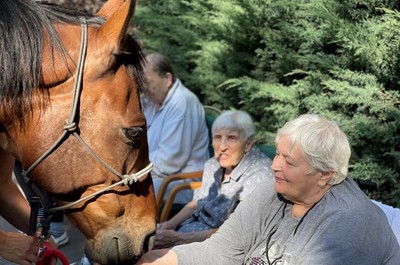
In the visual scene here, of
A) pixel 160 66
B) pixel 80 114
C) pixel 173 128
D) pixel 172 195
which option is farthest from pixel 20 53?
pixel 160 66

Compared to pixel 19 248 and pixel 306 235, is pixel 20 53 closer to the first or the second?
pixel 19 248

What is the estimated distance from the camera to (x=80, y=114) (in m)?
2.42

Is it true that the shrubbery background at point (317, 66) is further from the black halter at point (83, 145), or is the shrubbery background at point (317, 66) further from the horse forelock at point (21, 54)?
the horse forelock at point (21, 54)

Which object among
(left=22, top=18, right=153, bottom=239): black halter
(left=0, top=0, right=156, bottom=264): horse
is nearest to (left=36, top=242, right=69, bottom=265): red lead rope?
(left=22, top=18, right=153, bottom=239): black halter

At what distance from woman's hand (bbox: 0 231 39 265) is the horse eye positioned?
0.62m

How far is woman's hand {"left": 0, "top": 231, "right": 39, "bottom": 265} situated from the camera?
2658 mm

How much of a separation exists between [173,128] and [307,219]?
2.61 metres

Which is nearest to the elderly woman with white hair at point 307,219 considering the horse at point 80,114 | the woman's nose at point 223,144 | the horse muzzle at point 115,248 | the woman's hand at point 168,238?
the horse muzzle at point 115,248

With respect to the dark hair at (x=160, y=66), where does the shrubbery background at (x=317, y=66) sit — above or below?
above

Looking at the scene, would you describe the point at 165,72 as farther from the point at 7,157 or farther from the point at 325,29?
the point at 7,157

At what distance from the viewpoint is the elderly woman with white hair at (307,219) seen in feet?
8.55

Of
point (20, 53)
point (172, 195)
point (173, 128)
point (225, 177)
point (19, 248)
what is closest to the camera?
point (20, 53)

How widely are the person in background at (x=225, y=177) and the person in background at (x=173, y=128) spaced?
77 centimetres

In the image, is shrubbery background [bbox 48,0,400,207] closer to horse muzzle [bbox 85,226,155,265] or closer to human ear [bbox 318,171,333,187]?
human ear [bbox 318,171,333,187]
